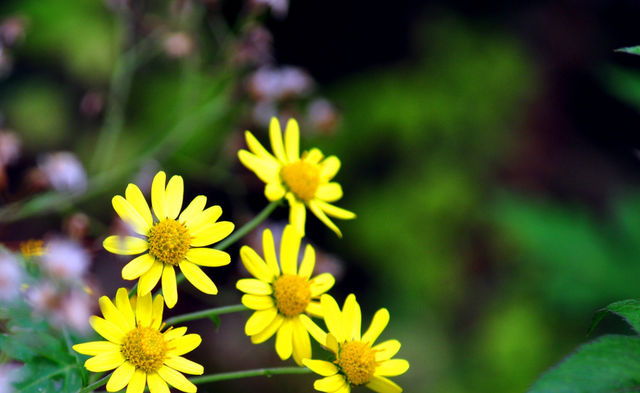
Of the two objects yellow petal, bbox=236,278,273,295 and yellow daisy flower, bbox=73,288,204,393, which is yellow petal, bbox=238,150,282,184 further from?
yellow daisy flower, bbox=73,288,204,393

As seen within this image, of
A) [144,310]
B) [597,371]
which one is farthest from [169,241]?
[597,371]

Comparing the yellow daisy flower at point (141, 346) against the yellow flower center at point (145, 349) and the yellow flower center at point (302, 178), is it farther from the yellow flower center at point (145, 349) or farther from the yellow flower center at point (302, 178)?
the yellow flower center at point (302, 178)

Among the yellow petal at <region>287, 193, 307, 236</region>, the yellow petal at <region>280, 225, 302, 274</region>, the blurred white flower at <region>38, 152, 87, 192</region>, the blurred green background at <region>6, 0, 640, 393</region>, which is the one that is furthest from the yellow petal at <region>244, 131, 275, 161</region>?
the blurred green background at <region>6, 0, 640, 393</region>

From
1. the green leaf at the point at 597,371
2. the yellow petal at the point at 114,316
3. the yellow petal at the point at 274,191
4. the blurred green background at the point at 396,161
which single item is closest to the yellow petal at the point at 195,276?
the yellow petal at the point at 114,316

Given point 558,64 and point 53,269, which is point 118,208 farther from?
point 558,64

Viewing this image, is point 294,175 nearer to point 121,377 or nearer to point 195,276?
point 195,276

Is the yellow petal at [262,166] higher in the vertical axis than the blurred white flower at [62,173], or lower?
lower

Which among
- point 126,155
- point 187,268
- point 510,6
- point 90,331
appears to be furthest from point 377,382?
point 510,6
